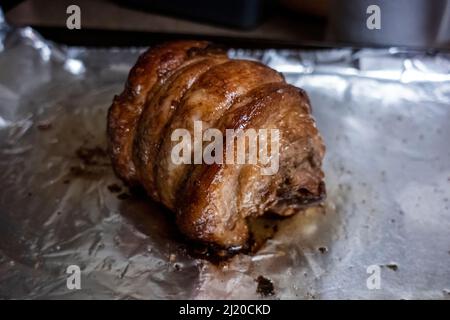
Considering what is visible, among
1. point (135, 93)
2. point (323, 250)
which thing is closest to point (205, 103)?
point (135, 93)

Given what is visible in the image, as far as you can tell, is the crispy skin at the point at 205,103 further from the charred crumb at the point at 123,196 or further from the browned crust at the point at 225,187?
the charred crumb at the point at 123,196

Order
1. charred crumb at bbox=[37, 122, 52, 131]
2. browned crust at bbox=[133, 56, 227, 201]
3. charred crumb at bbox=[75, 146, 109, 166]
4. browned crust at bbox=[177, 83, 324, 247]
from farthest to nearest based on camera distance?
charred crumb at bbox=[37, 122, 52, 131]
charred crumb at bbox=[75, 146, 109, 166]
browned crust at bbox=[133, 56, 227, 201]
browned crust at bbox=[177, 83, 324, 247]

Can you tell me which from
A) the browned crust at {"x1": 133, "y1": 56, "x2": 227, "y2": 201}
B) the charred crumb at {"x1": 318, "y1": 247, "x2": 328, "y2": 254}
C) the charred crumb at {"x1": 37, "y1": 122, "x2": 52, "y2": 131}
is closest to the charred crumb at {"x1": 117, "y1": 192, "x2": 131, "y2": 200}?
the browned crust at {"x1": 133, "y1": 56, "x2": 227, "y2": 201}

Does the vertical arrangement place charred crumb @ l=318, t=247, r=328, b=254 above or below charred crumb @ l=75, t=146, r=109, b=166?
below

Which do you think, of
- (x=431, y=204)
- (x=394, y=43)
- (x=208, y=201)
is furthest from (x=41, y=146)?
(x=394, y=43)

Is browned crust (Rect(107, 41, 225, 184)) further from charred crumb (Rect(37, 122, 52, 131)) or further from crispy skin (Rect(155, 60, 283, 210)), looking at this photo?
charred crumb (Rect(37, 122, 52, 131))

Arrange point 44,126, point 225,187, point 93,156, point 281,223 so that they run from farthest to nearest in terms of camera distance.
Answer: point 44,126
point 93,156
point 281,223
point 225,187

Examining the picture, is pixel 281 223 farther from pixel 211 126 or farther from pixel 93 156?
pixel 93 156

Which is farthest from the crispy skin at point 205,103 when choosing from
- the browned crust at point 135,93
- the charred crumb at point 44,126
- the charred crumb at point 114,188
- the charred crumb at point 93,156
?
the charred crumb at point 44,126
